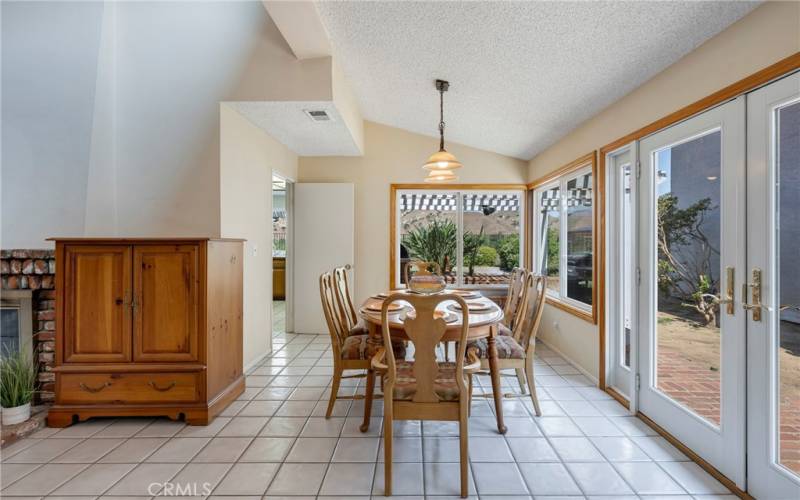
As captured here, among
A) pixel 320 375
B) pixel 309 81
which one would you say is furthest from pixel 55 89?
pixel 320 375

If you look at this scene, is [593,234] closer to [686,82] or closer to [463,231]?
[686,82]

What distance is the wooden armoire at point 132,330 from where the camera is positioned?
2545 millimetres

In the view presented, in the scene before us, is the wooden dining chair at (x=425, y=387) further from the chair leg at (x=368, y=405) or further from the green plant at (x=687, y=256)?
the green plant at (x=687, y=256)

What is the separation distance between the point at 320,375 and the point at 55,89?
310cm

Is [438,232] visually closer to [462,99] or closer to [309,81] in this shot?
[462,99]

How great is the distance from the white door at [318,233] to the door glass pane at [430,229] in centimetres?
78

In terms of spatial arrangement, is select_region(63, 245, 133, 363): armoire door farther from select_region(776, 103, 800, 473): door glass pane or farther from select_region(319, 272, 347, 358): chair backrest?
select_region(776, 103, 800, 473): door glass pane

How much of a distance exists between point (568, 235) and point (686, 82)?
6.57 feet

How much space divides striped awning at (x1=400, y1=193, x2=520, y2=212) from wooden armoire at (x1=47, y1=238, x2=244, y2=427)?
307 cm

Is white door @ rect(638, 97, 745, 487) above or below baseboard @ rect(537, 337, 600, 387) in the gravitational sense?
above

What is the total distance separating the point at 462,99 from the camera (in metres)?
3.61

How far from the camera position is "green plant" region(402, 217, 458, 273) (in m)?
5.26

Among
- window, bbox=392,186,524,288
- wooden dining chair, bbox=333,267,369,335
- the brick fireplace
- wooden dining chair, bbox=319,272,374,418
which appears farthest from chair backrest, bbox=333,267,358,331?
the brick fireplace

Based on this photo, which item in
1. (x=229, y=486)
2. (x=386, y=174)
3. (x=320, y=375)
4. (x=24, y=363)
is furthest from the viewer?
(x=386, y=174)
